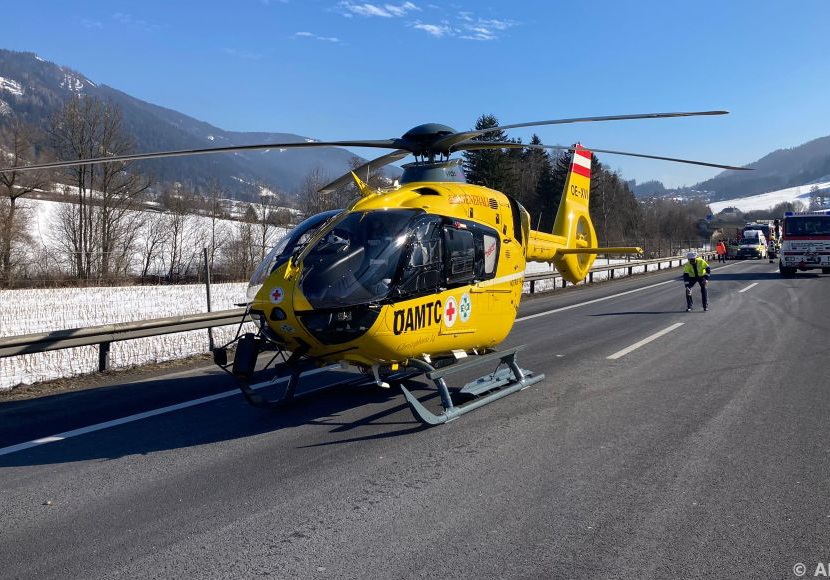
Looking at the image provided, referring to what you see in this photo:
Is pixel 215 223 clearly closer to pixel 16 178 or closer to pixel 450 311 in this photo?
pixel 16 178

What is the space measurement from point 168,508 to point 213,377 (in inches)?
183

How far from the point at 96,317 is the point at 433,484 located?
1267cm

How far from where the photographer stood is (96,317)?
1442 centimetres

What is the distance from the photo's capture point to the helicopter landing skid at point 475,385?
5891 mm

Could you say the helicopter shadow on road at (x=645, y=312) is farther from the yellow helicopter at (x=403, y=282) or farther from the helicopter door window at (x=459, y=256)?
the helicopter door window at (x=459, y=256)

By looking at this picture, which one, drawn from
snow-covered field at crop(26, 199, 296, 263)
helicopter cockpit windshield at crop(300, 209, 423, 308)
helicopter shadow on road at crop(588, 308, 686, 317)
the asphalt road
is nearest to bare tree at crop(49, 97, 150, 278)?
snow-covered field at crop(26, 199, 296, 263)

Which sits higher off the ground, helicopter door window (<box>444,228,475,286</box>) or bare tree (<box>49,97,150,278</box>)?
bare tree (<box>49,97,150,278</box>)

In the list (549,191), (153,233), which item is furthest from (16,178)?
(549,191)

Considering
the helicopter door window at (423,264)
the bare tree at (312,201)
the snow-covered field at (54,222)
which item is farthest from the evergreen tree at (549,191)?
the helicopter door window at (423,264)

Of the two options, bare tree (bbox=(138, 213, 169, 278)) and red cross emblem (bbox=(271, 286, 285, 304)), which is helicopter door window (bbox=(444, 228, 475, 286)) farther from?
bare tree (bbox=(138, 213, 169, 278))

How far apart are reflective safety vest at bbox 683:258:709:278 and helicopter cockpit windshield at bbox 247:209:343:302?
13.4 metres

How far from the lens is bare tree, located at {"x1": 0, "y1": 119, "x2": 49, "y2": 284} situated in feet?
83.6

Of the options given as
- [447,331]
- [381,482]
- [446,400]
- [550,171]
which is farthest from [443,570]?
[550,171]

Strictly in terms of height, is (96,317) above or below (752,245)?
below
